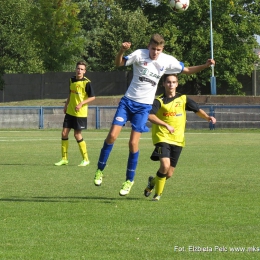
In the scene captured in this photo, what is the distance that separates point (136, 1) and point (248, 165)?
129ft

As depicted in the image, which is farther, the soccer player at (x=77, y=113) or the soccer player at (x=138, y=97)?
the soccer player at (x=77, y=113)

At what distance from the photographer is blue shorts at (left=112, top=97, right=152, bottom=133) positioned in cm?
1118

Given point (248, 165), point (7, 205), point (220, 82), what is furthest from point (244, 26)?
point (7, 205)

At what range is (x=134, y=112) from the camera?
11.2m

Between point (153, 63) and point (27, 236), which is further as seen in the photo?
point (153, 63)

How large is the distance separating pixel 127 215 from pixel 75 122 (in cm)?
823

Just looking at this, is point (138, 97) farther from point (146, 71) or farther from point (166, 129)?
point (166, 129)

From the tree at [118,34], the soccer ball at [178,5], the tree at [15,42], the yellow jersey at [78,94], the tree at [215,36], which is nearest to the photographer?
the soccer ball at [178,5]

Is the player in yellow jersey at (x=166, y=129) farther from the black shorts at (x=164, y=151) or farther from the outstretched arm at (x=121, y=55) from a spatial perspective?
the outstretched arm at (x=121, y=55)

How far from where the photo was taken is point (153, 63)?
11070mm

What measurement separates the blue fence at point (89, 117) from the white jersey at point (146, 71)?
2753 cm

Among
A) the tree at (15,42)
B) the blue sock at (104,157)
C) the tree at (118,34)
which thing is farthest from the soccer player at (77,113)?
the tree at (118,34)

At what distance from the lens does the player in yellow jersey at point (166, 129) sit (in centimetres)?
1056

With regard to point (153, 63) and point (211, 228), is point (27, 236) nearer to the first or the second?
point (211, 228)
